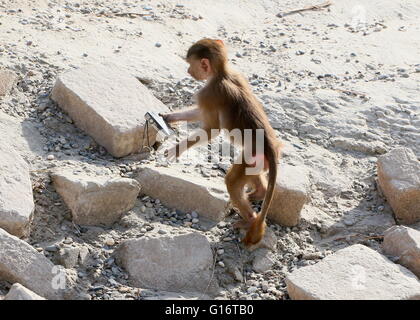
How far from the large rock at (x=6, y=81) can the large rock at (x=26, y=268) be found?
2130 millimetres

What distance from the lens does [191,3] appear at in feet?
35.0

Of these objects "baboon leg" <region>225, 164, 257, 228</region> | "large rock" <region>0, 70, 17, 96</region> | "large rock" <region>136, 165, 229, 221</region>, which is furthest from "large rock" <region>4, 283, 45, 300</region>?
"large rock" <region>0, 70, 17, 96</region>

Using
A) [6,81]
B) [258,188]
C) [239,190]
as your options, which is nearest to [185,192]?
[239,190]

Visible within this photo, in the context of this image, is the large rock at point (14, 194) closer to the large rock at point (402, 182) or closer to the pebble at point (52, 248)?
the pebble at point (52, 248)

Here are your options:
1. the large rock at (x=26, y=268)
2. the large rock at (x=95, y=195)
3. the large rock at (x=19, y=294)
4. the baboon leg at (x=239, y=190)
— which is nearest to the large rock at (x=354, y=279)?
the baboon leg at (x=239, y=190)

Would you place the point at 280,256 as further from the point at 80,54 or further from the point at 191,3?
the point at 191,3

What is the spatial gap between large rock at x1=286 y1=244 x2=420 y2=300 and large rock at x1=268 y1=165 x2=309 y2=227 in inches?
27.3

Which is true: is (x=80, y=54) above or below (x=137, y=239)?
above

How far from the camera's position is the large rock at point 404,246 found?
6531 millimetres

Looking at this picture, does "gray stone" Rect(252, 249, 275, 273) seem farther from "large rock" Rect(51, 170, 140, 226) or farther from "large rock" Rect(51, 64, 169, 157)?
"large rock" Rect(51, 64, 169, 157)

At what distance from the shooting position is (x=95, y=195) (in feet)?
21.5

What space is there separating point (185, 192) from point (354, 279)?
5.60 ft

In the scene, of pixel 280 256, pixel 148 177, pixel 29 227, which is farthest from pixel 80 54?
pixel 280 256

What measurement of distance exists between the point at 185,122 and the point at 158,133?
2.00 feet
